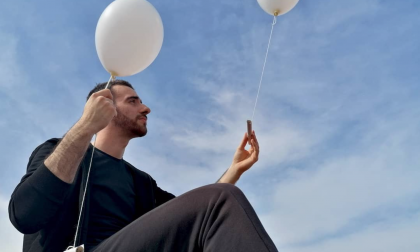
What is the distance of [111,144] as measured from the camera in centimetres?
290

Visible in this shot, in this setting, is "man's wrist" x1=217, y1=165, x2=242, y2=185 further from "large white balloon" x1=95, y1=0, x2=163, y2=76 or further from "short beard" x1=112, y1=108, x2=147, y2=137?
"large white balloon" x1=95, y1=0, x2=163, y2=76

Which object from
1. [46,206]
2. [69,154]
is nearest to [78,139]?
[69,154]

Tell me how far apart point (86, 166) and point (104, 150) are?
1.40 ft

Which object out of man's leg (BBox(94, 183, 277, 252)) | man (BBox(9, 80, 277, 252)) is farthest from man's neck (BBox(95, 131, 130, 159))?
man's leg (BBox(94, 183, 277, 252))

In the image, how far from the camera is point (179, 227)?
5.19ft

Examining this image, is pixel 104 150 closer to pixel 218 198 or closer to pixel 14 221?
pixel 14 221

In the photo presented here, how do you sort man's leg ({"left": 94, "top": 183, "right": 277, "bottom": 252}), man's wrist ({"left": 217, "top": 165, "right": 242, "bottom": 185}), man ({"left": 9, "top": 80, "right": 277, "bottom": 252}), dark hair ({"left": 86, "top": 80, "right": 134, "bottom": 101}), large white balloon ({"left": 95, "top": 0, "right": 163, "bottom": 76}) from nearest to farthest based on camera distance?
1. man's leg ({"left": 94, "top": 183, "right": 277, "bottom": 252})
2. man ({"left": 9, "top": 80, "right": 277, "bottom": 252})
3. large white balloon ({"left": 95, "top": 0, "right": 163, "bottom": 76})
4. man's wrist ({"left": 217, "top": 165, "right": 242, "bottom": 185})
5. dark hair ({"left": 86, "top": 80, "right": 134, "bottom": 101})

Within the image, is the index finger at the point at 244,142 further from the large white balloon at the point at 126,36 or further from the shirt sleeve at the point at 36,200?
the shirt sleeve at the point at 36,200

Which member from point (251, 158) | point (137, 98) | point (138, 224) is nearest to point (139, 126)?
point (137, 98)

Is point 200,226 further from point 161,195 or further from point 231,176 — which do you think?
point 161,195

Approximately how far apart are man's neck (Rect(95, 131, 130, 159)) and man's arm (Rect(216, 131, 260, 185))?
0.76 m

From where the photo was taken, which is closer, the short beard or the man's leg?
the man's leg

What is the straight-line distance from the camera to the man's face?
3031 mm

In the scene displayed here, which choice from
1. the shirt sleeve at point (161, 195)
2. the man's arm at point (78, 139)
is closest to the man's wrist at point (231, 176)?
the shirt sleeve at point (161, 195)
